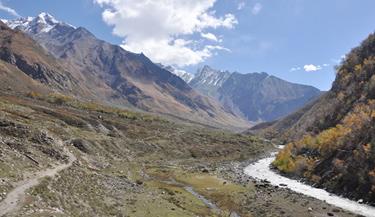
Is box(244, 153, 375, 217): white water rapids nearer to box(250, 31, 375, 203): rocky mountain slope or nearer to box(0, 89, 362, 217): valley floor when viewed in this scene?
box(250, 31, 375, 203): rocky mountain slope

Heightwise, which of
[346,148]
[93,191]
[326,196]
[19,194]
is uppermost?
[346,148]

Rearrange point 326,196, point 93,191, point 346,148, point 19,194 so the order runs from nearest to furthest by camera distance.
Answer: point 19,194, point 93,191, point 326,196, point 346,148

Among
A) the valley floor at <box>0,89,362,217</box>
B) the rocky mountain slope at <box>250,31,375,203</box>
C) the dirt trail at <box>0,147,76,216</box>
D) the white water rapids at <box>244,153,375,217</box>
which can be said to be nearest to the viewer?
the dirt trail at <box>0,147,76,216</box>

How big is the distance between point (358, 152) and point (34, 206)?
71.2 m

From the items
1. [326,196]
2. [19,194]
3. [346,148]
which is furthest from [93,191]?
[346,148]

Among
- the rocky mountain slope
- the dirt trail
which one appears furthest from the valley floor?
the rocky mountain slope

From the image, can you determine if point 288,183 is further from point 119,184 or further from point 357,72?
point 357,72

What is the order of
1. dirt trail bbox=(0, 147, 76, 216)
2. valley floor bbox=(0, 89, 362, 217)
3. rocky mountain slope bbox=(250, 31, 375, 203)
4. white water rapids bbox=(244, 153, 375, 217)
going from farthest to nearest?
rocky mountain slope bbox=(250, 31, 375, 203)
white water rapids bbox=(244, 153, 375, 217)
valley floor bbox=(0, 89, 362, 217)
dirt trail bbox=(0, 147, 76, 216)

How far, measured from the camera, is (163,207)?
41.6 metres

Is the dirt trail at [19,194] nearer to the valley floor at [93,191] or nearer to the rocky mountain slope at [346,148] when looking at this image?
the valley floor at [93,191]

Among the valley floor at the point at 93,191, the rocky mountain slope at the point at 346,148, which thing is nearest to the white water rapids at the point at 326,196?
the rocky mountain slope at the point at 346,148

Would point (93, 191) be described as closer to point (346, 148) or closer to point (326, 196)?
point (326, 196)

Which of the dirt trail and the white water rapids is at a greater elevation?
the white water rapids

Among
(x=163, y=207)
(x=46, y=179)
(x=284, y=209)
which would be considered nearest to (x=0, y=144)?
(x=46, y=179)
